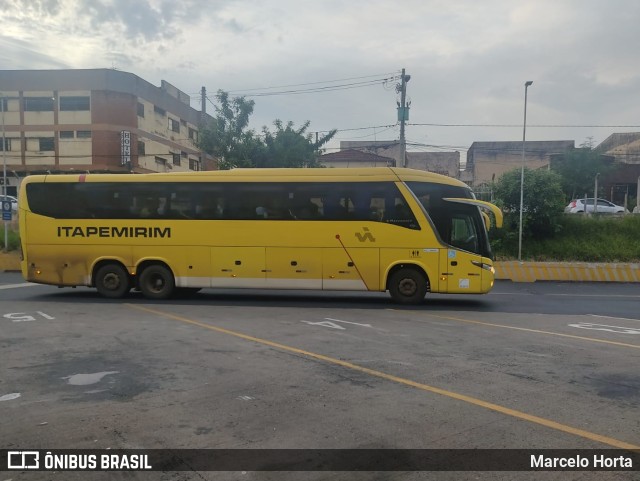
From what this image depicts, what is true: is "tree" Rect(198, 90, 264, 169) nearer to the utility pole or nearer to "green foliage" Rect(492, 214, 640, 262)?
the utility pole

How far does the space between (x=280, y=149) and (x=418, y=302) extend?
59.0ft

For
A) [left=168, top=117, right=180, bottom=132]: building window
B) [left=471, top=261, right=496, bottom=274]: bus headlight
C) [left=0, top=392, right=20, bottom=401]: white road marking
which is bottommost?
[left=0, top=392, right=20, bottom=401]: white road marking

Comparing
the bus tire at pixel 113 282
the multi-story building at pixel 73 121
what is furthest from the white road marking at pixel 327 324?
the multi-story building at pixel 73 121

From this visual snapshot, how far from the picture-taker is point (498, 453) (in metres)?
4.07

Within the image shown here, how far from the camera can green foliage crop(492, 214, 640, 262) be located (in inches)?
997

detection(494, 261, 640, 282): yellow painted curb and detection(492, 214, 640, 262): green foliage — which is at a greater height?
detection(492, 214, 640, 262): green foliage

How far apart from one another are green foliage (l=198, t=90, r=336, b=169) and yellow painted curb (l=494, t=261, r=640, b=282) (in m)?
13.4

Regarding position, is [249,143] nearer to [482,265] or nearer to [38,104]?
[482,265]

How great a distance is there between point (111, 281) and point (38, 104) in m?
36.8

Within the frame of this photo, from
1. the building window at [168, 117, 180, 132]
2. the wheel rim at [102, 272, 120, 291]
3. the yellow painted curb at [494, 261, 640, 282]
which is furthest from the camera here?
the building window at [168, 117, 180, 132]

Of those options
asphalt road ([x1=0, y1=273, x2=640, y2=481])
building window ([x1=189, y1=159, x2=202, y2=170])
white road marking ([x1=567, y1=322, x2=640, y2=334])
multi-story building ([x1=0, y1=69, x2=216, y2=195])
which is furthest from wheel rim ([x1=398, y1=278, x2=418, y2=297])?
building window ([x1=189, y1=159, x2=202, y2=170])

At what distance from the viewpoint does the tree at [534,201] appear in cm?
2547

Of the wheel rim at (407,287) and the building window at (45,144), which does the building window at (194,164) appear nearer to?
the building window at (45,144)

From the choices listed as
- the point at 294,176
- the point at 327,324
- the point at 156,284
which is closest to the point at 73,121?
the point at 156,284
